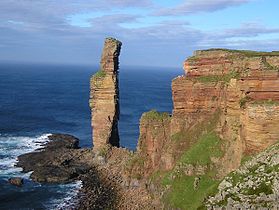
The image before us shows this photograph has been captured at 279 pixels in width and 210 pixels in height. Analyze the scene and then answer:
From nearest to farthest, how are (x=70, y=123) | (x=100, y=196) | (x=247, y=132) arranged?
1. (x=247, y=132)
2. (x=100, y=196)
3. (x=70, y=123)

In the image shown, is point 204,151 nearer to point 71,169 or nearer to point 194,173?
point 194,173

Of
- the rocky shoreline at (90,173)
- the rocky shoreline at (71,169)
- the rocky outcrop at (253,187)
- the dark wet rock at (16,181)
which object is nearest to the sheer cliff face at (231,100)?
the rocky outcrop at (253,187)

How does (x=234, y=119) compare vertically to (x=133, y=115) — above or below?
above

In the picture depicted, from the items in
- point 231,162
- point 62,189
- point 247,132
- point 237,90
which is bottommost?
point 62,189

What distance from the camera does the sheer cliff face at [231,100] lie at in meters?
49.4

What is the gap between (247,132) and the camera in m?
50.7

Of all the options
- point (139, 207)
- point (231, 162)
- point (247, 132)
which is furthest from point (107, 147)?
point (247, 132)

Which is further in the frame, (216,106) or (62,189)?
(62,189)

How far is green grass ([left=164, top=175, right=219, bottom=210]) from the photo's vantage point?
186 feet

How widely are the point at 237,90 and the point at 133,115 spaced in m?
101

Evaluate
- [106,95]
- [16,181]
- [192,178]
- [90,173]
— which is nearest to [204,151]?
[192,178]

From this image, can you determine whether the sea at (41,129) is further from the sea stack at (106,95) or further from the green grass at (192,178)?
the green grass at (192,178)

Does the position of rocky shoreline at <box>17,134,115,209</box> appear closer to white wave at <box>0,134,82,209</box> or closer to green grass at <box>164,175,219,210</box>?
white wave at <box>0,134,82,209</box>

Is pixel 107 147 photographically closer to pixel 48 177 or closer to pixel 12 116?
pixel 48 177
